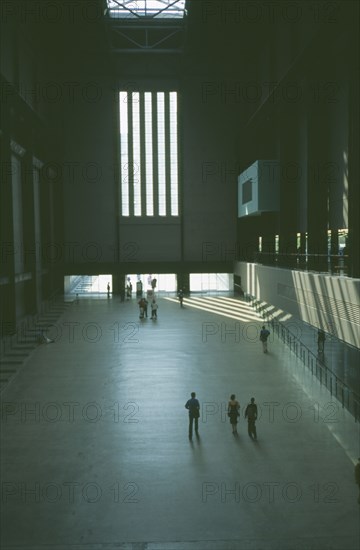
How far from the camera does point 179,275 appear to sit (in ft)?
142

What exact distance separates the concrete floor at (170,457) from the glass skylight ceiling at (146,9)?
78.2ft

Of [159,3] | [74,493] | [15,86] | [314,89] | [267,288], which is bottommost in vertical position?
[74,493]

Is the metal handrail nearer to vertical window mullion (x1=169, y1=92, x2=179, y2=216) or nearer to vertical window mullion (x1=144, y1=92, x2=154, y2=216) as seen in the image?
vertical window mullion (x1=169, y1=92, x2=179, y2=216)

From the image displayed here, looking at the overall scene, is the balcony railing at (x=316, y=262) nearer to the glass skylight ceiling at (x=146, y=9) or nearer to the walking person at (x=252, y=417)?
the walking person at (x=252, y=417)

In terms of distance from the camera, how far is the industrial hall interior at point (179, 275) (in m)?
10.6

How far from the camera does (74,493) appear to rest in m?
10.7

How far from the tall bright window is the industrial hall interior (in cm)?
15

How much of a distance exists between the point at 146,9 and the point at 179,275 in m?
19.6

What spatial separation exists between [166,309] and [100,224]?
11.6m

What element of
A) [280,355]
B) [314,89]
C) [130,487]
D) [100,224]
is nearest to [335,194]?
[314,89]

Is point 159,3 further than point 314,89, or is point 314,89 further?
point 159,3

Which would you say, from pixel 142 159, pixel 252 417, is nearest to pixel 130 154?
pixel 142 159

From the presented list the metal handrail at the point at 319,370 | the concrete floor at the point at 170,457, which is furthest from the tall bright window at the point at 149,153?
the concrete floor at the point at 170,457

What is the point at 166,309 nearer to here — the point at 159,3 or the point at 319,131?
the point at 319,131
